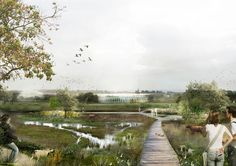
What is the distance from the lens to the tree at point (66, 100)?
55.6 metres

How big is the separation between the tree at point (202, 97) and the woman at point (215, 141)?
3219 centimetres

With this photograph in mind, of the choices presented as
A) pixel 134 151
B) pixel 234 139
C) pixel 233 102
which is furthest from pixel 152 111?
pixel 234 139

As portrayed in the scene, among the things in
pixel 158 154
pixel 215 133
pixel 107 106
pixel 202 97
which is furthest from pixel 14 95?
pixel 215 133

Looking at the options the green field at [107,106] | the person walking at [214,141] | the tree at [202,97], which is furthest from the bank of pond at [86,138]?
the person walking at [214,141]

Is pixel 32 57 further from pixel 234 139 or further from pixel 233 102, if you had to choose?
pixel 233 102

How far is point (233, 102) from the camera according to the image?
47844 mm

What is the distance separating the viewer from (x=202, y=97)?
4981 centimetres

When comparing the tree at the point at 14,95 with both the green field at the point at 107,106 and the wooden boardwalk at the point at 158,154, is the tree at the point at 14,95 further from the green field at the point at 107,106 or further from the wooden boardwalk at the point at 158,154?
the wooden boardwalk at the point at 158,154

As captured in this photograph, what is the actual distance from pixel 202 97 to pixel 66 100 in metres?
15.7

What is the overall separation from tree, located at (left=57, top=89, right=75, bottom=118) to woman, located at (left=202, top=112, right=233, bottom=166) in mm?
Answer: 43313

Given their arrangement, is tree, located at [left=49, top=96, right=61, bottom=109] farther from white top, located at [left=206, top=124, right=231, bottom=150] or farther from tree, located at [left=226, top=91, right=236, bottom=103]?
white top, located at [left=206, top=124, right=231, bottom=150]

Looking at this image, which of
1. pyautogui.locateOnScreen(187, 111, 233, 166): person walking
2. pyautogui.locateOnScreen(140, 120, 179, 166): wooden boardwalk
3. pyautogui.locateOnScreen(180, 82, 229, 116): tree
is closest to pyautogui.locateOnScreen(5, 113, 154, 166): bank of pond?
pyautogui.locateOnScreen(140, 120, 179, 166): wooden boardwalk

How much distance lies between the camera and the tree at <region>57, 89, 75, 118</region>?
182 ft

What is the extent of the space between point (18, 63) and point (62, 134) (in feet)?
59.6
